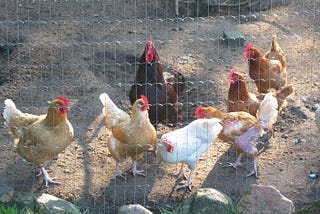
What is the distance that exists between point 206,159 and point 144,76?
1.04 m

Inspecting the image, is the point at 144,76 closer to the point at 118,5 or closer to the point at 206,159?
the point at 206,159

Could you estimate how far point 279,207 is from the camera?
5.57 m

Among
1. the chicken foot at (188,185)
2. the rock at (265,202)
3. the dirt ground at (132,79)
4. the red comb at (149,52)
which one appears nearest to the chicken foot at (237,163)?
the dirt ground at (132,79)

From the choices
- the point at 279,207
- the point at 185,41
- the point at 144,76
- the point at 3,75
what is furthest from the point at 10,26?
the point at 279,207

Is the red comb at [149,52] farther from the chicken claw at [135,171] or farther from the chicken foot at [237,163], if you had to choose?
the chicken foot at [237,163]

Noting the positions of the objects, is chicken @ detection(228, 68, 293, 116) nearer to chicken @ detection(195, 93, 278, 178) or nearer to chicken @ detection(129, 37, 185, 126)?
chicken @ detection(195, 93, 278, 178)

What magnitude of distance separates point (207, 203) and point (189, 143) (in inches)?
26.6

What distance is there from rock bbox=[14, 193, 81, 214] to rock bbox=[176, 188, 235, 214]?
0.92 m

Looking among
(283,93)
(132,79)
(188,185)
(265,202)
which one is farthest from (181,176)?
(132,79)

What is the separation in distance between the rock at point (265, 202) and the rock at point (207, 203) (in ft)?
0.41

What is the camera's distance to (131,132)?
5945mm

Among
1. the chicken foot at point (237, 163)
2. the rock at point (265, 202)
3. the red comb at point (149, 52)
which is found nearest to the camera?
the rock at point (265, 202)

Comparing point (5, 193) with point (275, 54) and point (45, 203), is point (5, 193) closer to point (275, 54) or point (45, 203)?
point (45, 203)

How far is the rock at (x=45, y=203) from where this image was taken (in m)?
5.52
